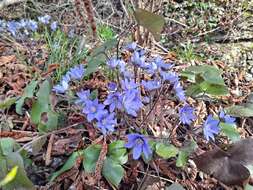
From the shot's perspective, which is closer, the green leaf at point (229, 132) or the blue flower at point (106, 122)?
the blue flower at point (106, 122)

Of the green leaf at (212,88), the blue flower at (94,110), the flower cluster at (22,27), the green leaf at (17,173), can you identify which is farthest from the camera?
the flower cluster at (22,27)

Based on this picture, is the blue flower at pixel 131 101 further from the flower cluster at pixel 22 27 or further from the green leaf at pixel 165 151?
the flower cluster at pixel 22 27

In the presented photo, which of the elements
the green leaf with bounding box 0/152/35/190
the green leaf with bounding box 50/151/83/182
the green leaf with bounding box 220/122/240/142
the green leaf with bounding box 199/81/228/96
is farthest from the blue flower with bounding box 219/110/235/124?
the green leaf with bounding box 0/152/35/190

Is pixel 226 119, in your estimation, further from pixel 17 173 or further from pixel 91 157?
pixel 17 173

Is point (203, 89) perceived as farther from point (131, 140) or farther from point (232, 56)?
point (232, 56)

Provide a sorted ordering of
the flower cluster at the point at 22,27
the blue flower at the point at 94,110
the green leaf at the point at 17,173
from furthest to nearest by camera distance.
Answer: the flower cluster at the point at 22,27, the blue flower at the point at 94,110, the green leaf at the point at 17,173

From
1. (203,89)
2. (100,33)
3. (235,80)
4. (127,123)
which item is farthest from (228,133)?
(100,33)

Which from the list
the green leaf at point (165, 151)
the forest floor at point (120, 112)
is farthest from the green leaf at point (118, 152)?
the green leaf at point (165, 151)

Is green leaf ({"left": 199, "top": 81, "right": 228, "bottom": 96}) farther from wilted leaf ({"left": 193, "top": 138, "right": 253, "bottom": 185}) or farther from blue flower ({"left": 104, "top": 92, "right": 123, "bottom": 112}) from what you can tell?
blue flower ({"left": 104, "top": 92, "right": 123, "bottom": 112})
